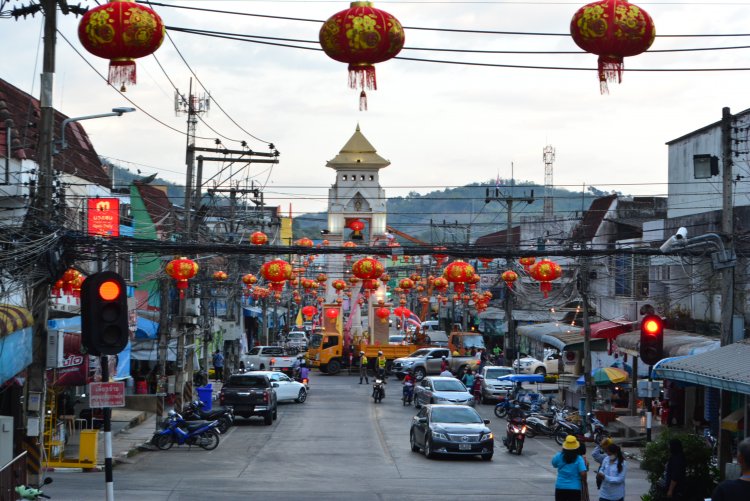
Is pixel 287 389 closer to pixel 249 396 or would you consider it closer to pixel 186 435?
pixel 249 396

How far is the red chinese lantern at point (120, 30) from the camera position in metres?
13.0

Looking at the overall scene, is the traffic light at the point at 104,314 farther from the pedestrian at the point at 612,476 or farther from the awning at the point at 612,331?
the awning at the point at 612,331

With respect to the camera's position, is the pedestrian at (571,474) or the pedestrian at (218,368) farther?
the pedestrian at (218,368)

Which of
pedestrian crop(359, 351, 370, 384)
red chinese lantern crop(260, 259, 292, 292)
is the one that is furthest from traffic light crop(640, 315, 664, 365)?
pedestrian crop(359, 351, 370, 384)

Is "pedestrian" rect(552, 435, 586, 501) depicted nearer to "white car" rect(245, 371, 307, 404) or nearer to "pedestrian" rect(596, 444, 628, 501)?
"pedestrian" rect(596, 444, 628, 501)

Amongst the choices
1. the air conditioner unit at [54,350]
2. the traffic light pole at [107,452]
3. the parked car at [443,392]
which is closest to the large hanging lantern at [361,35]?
the traffic light pole at [107,452]

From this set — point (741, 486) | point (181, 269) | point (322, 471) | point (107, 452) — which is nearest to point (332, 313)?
point (181, 269)

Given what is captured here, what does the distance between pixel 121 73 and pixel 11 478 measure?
631 centimetres

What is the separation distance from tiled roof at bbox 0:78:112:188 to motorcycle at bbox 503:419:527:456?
46.1ft

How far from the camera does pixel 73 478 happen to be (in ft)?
84.2

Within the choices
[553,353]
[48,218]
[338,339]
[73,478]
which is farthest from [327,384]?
[48,218]

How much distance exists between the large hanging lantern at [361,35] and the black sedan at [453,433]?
18.1 meters

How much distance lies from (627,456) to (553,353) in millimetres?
34896

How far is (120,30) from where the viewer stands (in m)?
13.0
